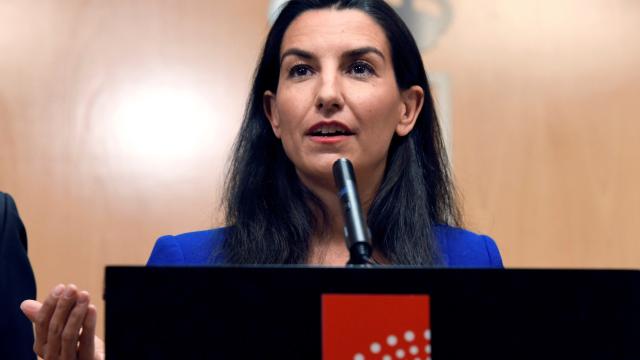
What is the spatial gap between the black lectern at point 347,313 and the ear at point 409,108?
66 centimetres

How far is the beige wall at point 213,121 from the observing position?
188cm

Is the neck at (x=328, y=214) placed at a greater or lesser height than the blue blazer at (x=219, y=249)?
greater

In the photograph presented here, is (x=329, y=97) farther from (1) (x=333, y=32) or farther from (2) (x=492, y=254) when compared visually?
(2) (x=492, y=254)

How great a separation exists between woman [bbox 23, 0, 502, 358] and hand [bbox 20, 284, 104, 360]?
0.35 m

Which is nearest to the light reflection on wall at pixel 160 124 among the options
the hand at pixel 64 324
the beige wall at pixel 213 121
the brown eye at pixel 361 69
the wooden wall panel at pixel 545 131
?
the beige wall at pixel 213 121

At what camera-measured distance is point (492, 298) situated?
63 cm

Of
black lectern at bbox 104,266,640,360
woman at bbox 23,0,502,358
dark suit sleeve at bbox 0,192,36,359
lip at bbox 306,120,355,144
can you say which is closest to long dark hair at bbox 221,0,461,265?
woman at bbox 23,0,502,358

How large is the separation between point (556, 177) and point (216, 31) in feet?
2.60

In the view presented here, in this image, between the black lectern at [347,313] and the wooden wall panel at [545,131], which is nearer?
the black lectern at [347,313]

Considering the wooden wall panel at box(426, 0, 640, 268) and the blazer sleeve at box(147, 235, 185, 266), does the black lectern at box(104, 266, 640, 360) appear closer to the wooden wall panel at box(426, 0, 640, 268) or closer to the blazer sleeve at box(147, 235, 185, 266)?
the blazer sleeve at box(147, 235, 185, 266)

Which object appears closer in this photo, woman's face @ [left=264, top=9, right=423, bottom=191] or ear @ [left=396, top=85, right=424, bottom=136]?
woman's face @ [left=264, top=9, right=423, bottom=191]

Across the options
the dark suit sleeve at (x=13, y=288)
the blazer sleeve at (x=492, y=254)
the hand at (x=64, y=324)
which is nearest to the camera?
the hand at (x=64, y=324)

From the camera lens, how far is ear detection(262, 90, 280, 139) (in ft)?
4.15

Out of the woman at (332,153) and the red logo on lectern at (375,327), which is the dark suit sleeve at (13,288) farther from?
the red logo on lectern at (375,327)
